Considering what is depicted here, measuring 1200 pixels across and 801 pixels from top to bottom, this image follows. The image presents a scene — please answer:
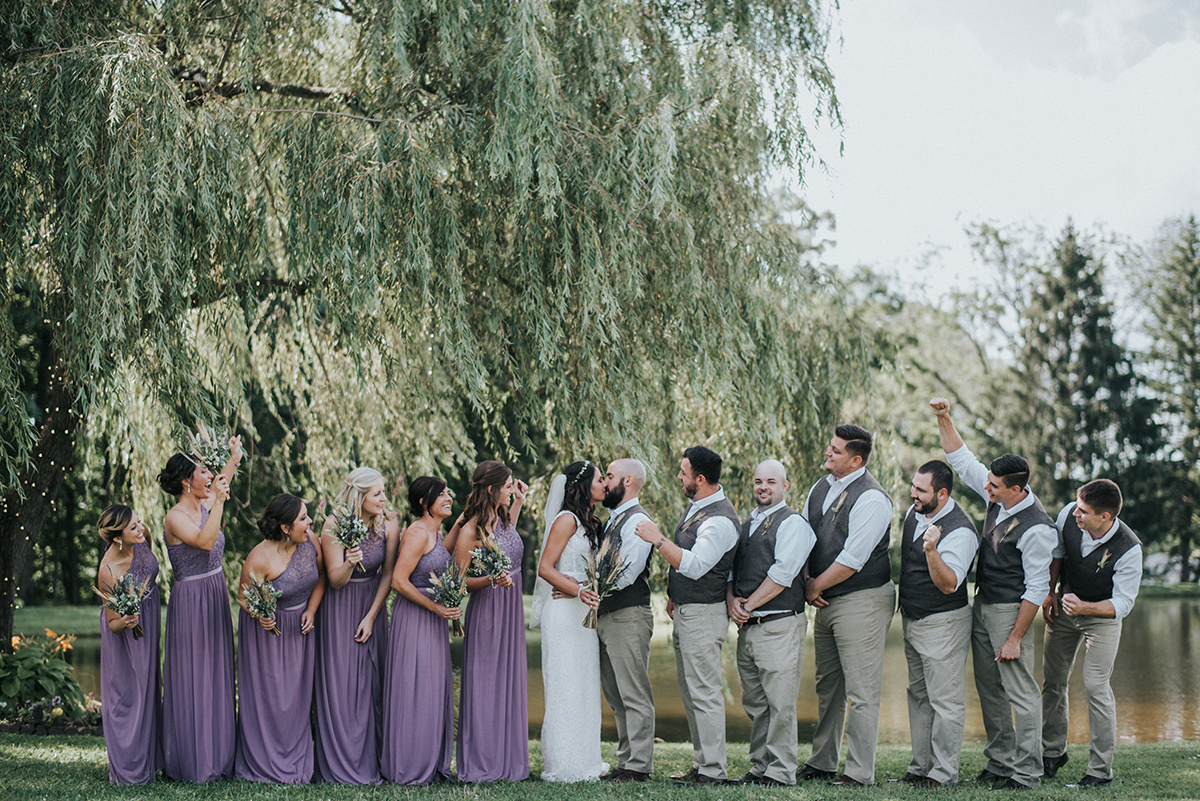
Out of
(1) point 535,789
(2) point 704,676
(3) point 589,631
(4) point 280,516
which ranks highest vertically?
(4) point 280,516

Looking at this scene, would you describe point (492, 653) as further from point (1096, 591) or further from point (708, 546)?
point (1096, 591)

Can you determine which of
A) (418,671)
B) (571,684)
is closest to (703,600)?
(571,684)

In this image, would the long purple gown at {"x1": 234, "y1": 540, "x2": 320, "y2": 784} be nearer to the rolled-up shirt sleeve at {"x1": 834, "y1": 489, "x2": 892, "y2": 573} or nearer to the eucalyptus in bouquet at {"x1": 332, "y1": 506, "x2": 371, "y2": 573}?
the eucalyptus in bouquet at {"x1": 332, "y1": 506, "x2": 371, "y2": 573}

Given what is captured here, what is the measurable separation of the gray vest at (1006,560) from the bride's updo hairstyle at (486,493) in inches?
109

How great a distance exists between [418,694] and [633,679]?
120 cm

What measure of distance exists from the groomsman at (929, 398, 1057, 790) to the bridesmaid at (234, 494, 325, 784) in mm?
3570

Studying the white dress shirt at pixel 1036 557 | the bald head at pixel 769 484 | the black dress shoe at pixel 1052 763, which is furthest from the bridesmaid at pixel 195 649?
the black dress shoe at pixel 1052 763

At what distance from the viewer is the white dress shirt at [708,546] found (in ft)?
18.3

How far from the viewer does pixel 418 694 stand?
5566mm

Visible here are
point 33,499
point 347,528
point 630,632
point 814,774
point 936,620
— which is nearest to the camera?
point 347,528

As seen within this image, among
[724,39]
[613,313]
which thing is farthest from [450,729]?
[724,39]

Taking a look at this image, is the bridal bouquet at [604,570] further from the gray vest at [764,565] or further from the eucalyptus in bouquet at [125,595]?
the eucalyptus in bouquet at [125,595]

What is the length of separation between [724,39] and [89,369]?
5.18 meters

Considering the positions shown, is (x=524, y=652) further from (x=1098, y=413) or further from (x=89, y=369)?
(x=1098, y=413)
